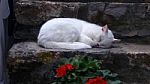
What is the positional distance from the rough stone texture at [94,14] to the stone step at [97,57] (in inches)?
20.8

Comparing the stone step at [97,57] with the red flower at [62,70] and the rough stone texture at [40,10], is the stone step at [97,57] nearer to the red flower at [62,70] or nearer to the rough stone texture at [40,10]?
the rough stone texture at [40,10]

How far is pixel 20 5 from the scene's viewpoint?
3.69 metres

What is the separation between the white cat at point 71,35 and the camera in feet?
11.0

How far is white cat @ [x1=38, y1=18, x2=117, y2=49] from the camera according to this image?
132 inches

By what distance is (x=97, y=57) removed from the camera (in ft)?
10.5

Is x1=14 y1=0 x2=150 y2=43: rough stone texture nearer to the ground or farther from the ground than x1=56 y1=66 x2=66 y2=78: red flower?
farther from the ground

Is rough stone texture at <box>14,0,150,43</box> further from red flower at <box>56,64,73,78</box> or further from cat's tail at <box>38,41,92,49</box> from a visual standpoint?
red flower at <box>56,64,73,78</box>

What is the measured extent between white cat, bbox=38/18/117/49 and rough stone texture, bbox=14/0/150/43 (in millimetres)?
252

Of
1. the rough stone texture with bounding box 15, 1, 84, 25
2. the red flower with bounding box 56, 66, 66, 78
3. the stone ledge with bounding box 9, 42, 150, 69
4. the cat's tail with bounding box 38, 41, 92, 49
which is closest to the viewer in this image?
the red flower with bounding box 56, 66, 66, 78

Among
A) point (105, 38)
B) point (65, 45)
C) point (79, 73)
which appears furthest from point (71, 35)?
point (79, 73)

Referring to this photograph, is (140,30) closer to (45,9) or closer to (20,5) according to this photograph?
(45,9)

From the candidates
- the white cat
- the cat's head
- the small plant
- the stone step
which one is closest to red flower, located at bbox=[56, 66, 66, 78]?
the small plant

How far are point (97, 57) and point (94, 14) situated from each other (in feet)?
2.40

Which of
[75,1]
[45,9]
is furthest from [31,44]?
[75,1]
